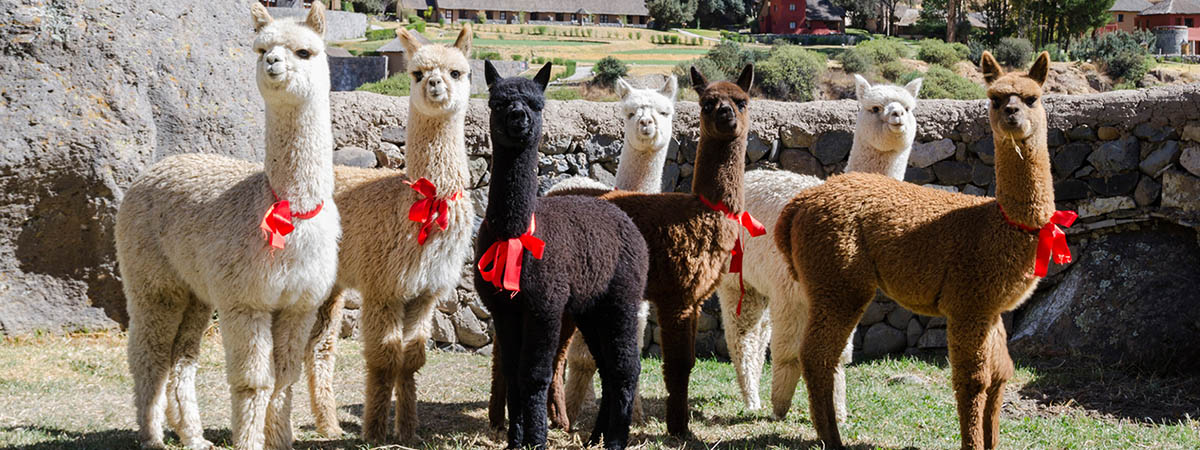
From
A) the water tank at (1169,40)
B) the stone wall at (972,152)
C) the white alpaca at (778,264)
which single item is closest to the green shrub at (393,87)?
the stone wall at (972,152)

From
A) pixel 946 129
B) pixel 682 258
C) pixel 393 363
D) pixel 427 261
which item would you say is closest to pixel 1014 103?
pixel 682 258

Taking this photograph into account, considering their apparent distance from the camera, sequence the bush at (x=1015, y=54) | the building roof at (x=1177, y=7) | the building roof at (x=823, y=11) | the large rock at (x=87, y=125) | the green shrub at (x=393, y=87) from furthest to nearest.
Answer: the building roof at (x=823, y=11), the building roof at (x=1177, y=7), the bush at (x=1015, y=54), the green shrub at (x=393, y=87), the large rock at (x=87, y=125)

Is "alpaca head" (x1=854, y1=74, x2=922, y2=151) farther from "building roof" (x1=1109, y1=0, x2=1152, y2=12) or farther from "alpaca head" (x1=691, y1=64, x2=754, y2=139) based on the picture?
"building roof" (x1=1109, y1=0, x2=1152, y2=12)

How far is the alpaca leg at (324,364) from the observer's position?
4957 millimetres

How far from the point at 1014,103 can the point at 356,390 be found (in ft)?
12.9

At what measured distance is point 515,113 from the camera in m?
3.73

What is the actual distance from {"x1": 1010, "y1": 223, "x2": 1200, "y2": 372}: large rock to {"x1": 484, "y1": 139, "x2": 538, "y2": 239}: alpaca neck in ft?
15.8

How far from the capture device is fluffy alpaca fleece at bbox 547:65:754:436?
14.7 feet

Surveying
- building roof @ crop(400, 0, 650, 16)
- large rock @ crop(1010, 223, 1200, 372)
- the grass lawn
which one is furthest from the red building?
the grass lawn

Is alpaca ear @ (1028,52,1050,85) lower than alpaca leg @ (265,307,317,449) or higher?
higher

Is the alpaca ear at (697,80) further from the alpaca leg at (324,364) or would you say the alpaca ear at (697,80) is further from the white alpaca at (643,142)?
the alpaca leg at (324,364)

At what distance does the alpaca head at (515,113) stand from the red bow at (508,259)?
0.32m

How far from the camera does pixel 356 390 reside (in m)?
6.07

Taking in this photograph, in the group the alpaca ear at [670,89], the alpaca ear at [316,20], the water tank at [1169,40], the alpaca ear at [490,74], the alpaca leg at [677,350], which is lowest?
the alpaca leg at [677,350]
